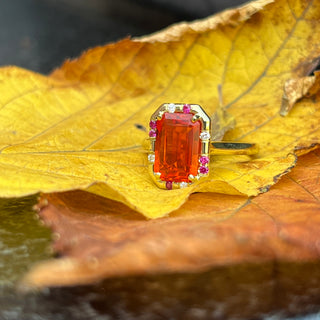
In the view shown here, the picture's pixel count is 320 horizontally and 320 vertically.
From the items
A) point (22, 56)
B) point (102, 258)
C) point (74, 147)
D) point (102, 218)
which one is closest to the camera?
point (102, 258)

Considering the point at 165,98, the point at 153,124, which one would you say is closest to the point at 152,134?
the point at 153,124

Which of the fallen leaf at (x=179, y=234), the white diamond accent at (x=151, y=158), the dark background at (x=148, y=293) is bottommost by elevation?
the dark background at (x=148, y=293)

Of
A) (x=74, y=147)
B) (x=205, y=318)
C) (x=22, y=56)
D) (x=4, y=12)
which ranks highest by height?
(x=4, y=12)

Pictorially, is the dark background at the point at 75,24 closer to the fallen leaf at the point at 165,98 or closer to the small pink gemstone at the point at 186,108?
the fallen leaf at the point at 165,98

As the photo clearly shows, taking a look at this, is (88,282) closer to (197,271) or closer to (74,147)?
(197,271)

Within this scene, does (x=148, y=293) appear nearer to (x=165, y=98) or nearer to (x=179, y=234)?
(x=179, y=234)

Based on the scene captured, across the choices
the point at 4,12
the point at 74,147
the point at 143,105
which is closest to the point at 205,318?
the point at 74,147

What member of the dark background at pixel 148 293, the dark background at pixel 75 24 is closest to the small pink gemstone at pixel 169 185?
the dark background at pixel 148 293

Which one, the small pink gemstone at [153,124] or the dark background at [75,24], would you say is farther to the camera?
the dark background at [75,24]

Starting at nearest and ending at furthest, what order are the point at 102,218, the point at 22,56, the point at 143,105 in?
the point at 102,218, the point at 143,105, the point at 22,56
